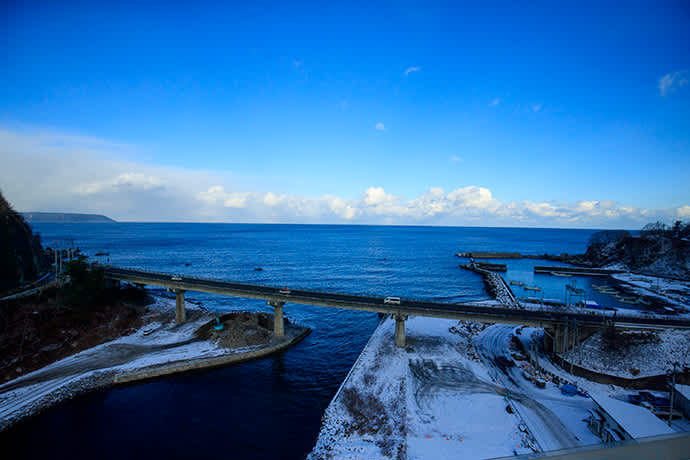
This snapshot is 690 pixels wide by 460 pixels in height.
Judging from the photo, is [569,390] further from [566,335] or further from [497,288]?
[497,288]

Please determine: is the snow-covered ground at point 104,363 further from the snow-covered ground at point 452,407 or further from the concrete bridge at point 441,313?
the snow-covered ground at point 452,407

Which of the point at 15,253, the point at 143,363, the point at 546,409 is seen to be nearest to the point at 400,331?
the point at 546,409

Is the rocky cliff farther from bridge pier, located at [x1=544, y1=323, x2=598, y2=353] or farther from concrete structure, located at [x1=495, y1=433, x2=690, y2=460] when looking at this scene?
concrete structure, located at [x1=495, y1=433, x2=690, y2=460]

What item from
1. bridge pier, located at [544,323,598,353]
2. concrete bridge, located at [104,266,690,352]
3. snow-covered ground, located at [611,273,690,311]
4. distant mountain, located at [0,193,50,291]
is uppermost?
distant mountain, located at [0,193,50,291]

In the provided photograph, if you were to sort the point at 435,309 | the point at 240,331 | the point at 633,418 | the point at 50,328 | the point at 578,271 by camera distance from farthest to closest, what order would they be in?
the point at 578,271
the point at 240,331
the point at 435,309
the point at 50,328
the point at 633,418

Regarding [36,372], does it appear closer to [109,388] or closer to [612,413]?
[109,388]

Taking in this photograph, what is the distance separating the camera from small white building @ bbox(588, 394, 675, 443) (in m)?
25.2

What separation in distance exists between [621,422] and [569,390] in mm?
7577

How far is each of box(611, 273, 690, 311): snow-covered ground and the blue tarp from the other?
2029 inches

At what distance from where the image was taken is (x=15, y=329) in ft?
144

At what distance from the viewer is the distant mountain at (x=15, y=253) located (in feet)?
198

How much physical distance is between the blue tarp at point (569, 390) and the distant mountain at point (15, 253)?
86.8m

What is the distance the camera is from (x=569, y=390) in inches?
1321

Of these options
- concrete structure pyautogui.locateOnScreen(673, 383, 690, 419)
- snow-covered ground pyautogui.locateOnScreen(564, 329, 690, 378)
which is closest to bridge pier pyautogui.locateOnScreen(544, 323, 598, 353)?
snow-covered ground pyautogui.locateOnScreen(564, 329, 690, 378)
